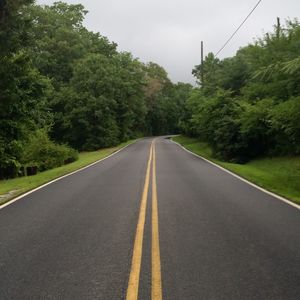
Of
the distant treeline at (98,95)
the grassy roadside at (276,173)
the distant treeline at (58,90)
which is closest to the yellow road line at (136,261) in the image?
the grassy roadside at (276,173)

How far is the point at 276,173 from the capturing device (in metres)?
22.2

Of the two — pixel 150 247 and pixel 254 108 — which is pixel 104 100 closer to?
pixel 254 108

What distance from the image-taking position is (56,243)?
23.2ft

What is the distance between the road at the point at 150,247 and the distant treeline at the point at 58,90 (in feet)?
38.5

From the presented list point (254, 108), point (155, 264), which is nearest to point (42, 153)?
point (254, 108)

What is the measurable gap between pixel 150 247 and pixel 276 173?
16739 millimetres

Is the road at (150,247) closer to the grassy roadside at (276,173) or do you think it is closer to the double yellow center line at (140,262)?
the double yellow center line at (140,262)

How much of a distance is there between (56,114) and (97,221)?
50.2 meters

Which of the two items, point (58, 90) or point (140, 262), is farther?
point (58, 90)

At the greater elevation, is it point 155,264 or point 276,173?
point 155,264

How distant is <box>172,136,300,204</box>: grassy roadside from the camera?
45.8ft

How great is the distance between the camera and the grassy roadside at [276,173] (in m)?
14.0

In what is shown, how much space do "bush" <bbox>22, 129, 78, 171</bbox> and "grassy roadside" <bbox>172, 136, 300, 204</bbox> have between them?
449 inches

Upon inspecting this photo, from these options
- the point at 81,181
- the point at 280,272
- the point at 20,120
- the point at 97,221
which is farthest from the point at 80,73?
the point at 280,272
